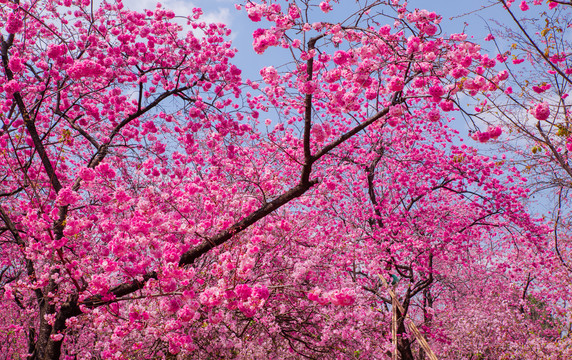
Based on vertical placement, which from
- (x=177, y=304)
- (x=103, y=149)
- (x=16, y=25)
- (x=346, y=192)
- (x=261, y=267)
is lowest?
(x=177, y=304)

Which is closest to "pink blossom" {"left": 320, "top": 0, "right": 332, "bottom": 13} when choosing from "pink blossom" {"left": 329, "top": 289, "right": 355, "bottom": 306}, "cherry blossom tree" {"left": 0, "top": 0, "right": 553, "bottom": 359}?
"cherry blossom tree" {"left": 0, "top": 0, "right": 553, "bottom": 359}

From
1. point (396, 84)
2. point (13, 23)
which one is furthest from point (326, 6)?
point (13, 23)

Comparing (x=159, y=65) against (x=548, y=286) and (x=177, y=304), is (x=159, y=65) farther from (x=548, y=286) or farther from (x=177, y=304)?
(x=548, y=286)

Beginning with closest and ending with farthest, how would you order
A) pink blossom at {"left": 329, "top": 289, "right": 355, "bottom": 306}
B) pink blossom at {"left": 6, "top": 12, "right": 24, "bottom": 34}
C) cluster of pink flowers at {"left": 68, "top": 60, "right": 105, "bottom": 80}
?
pink blossom at {"left": 329, "top": 289, "right": 355, "bottom": 306} → cluster of pink flowers at {"left": 68, "top": 60, "right": 105, "bottom": 80} → pink blossom at {"left": 6, "top": 12, "right": 24, "bottom": 34}

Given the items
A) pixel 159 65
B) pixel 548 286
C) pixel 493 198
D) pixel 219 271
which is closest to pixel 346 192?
pixel 493 198

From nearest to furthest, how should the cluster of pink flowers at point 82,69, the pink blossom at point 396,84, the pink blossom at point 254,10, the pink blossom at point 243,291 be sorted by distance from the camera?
the pink blossom at point 243,291
the pink blossom at point 396,84
the pink blossom at point 254,10
the cluster of pink flowers at point 82,69

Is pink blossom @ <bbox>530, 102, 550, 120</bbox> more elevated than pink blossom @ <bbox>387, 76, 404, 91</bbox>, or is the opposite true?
pink blossom @ <bbox>530, 102, 550, 120</bbox>

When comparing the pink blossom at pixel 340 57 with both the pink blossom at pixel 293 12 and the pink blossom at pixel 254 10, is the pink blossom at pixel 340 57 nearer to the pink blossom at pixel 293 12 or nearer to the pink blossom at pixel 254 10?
the pink blossom at pixel 293 12

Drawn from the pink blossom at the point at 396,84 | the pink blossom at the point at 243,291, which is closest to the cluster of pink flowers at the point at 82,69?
the pink blossom at the point at 243,291

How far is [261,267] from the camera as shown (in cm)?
708

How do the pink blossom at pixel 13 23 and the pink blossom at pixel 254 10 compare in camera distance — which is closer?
the pink blossom at pixel 254 10

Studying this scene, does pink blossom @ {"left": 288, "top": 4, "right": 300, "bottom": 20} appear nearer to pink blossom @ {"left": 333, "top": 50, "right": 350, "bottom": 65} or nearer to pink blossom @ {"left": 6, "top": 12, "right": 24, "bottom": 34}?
pink blossom @ {"left": 333, "top": 50, "right": 350, "bottom": 65}

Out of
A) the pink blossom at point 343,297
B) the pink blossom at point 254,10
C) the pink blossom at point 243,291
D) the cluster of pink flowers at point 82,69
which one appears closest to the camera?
the pink blossom at point 343,297

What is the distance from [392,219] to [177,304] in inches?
295
